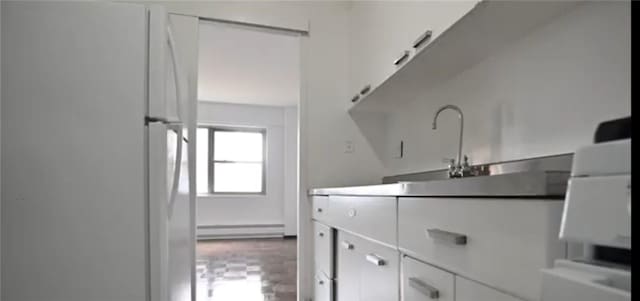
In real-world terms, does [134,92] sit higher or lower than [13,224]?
higher

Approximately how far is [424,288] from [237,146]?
541 cm

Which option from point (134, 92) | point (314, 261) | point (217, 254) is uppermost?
point (134, 92)

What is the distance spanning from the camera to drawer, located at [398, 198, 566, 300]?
0.59 metres

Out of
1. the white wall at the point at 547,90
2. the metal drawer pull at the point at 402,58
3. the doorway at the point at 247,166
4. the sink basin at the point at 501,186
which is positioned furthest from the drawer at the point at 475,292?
the doorway at the point at 247,166

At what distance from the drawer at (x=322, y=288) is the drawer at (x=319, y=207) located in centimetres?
34

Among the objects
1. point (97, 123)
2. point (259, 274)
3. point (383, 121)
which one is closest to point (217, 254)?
point (259, 274)

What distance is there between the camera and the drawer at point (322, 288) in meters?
1.95

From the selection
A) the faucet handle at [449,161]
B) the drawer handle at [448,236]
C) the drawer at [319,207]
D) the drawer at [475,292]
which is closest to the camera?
the drawer at [475,292]

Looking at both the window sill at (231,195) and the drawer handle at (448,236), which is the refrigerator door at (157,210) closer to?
the drawer handle at (448,236)

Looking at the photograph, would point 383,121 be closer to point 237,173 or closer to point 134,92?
point 134,92

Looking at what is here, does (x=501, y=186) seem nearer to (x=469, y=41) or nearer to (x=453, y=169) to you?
(x=469, y=41)

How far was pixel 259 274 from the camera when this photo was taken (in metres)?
3.41

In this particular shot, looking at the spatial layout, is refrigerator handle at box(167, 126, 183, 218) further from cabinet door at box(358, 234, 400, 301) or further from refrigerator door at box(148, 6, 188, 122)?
cabinet door at box(358, 234, 400, 301)

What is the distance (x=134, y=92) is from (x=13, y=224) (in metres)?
0.55
